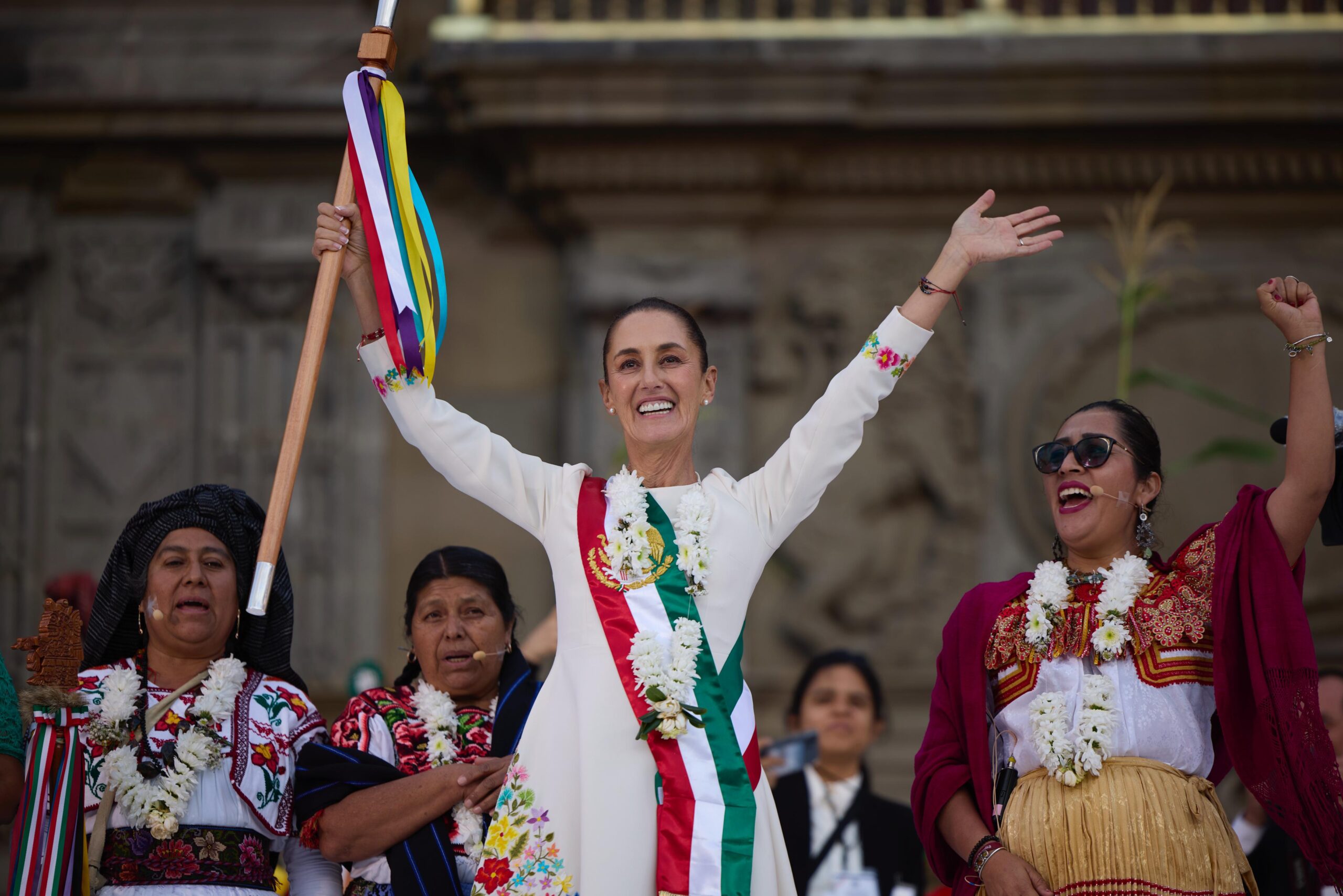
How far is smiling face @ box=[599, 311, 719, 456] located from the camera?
10.3 feet

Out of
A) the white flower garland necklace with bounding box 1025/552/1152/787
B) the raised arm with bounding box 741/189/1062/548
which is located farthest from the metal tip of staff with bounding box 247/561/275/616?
the white flower garland necklace with bounding box 1025/552/1152/787

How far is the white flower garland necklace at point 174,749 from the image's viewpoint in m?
3.40

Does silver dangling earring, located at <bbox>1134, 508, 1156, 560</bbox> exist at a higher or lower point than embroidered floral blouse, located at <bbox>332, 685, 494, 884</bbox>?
higher

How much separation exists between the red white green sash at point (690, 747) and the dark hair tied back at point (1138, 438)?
0.88 meters

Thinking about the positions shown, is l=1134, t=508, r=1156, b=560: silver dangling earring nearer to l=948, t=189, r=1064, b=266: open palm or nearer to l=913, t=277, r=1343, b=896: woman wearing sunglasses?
l=913, t=277, r=1343, b=896: woman wearing sunglasses

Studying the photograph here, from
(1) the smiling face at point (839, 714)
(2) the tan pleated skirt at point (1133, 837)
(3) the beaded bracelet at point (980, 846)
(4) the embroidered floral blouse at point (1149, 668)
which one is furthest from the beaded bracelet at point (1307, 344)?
(1) the smiling face at point (839, 714)

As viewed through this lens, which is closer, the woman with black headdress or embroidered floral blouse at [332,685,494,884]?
the woman with black headdress

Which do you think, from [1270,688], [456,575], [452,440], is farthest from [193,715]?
[1270,688]

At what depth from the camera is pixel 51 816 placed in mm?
3230

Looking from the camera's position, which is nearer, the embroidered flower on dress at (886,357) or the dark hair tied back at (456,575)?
Answer: the embroidered flower on dress at (886,357)

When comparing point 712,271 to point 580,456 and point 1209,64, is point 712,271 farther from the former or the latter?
point 1209,64

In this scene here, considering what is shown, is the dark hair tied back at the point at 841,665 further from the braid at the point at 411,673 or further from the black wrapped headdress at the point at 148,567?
the black wrapped headdress at the point at 148,567

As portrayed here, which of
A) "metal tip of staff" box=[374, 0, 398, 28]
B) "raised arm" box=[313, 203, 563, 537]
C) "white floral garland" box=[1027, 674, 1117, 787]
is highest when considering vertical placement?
"metal tip of staff" box=[374, 0, 398, 28]

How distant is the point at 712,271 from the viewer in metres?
6.86
